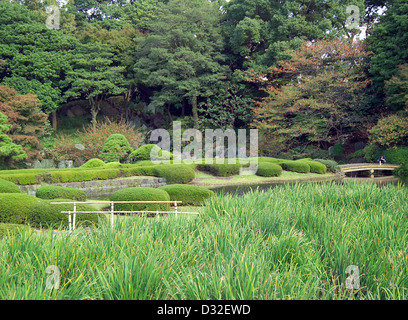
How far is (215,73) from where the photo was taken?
2869 centimetres

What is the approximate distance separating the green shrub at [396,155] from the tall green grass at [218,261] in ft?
54.3

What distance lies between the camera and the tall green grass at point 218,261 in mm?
2672

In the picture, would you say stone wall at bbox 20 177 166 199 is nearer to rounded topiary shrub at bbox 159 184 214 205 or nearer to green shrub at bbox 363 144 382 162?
rounded topiary shrub at bbox 159 184 214 205

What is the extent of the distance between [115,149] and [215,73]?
12.9m

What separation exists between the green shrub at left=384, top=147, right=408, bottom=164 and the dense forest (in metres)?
0.07

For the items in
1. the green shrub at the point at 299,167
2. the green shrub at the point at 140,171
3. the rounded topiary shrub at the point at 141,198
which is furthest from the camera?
the green shrub at the point at 299,167

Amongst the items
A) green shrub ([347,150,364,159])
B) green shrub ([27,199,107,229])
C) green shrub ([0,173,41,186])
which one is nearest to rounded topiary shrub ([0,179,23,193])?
green shrub ([27,199,107,229])

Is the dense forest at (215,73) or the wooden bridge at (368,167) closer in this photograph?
the wooden bridge at (368,167)

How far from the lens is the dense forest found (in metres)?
21.4

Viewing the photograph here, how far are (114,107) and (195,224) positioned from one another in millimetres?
29861

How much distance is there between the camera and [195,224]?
483 cm

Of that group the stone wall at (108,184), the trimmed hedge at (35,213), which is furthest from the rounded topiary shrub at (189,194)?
the stone wall at (108,184)

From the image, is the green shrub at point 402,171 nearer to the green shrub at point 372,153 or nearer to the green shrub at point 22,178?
the green shrub at point 372,153

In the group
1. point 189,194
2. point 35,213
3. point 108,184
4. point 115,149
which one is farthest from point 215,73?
point 35,213
